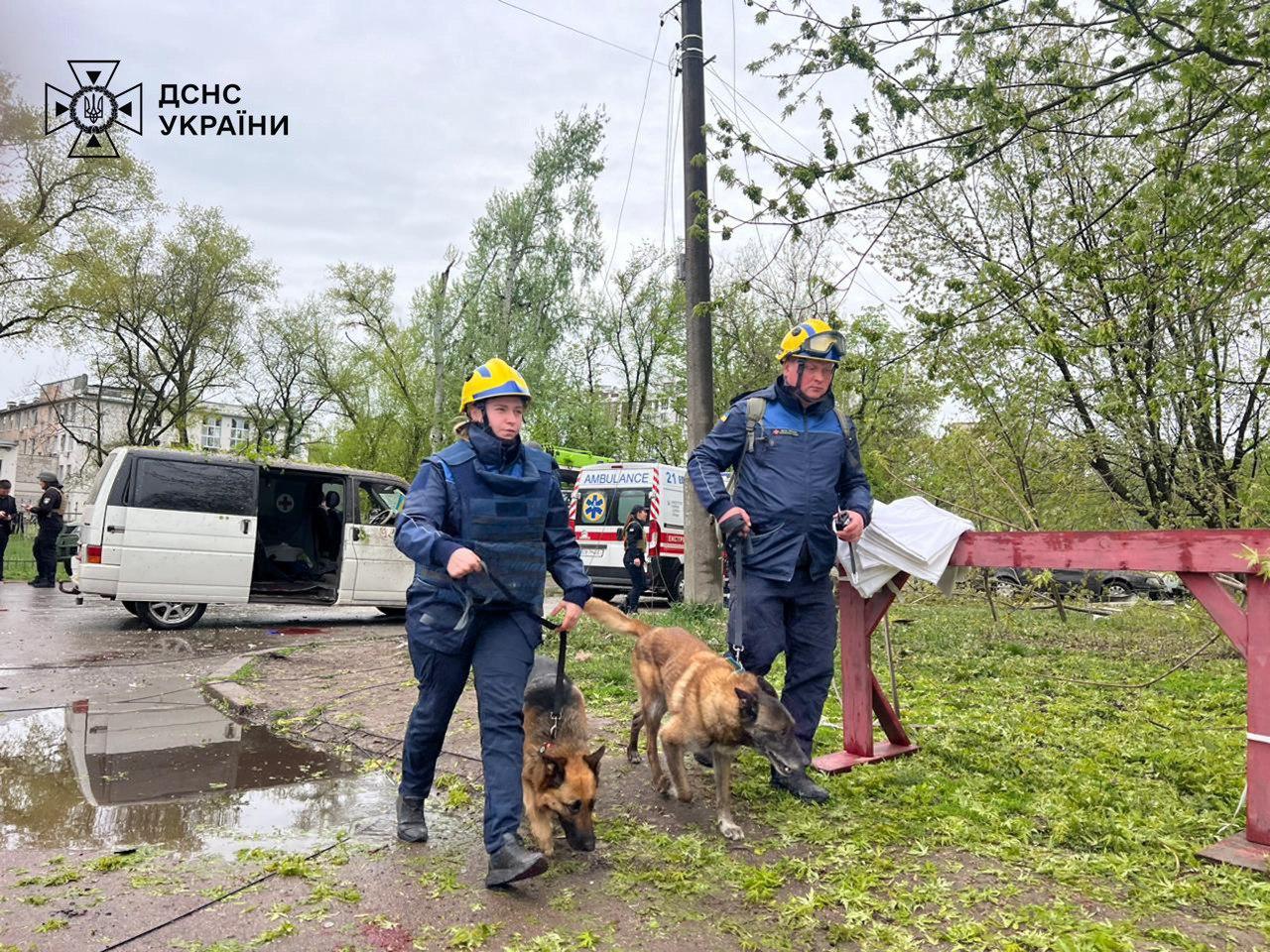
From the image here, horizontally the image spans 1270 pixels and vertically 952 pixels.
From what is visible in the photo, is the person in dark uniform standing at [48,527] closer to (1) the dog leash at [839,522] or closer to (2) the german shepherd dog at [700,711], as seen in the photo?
(2) the german shepherd dog at [700,711]

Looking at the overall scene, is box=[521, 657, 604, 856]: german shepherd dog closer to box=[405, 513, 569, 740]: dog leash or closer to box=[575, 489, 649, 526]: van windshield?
box=[405, 513, 569, 740]: dog leash

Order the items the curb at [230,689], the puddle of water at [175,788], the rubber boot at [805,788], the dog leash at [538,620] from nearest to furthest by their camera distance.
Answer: the dog leash at [538,620] → the puddle of water at [175,788] → the rubber boot at [805,788] → the curb at [230,689]

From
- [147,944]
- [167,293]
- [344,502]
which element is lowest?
[147,944]

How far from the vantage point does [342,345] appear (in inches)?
1657

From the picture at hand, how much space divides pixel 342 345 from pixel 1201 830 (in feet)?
139

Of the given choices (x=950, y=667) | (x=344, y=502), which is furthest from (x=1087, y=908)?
(x=344, y=502)

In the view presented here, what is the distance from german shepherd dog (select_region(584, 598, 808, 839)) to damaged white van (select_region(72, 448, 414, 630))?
5.47 m

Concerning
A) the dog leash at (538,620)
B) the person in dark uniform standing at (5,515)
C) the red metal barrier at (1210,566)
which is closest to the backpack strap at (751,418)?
the red metal barrier at (1210,566)

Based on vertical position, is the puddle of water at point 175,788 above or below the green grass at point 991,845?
below

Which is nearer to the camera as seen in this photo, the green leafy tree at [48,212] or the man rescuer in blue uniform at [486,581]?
the man rescuer in blue uniform at [486,581]

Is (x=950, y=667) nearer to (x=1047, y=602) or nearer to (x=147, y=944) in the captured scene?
(x=1047, y=602)

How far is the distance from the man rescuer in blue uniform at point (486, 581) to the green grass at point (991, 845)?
87 centimetres

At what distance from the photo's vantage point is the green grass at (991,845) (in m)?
3.07

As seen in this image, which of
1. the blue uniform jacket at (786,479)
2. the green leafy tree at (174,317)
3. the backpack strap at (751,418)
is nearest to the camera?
the blue uniform jacket at (786,479)
